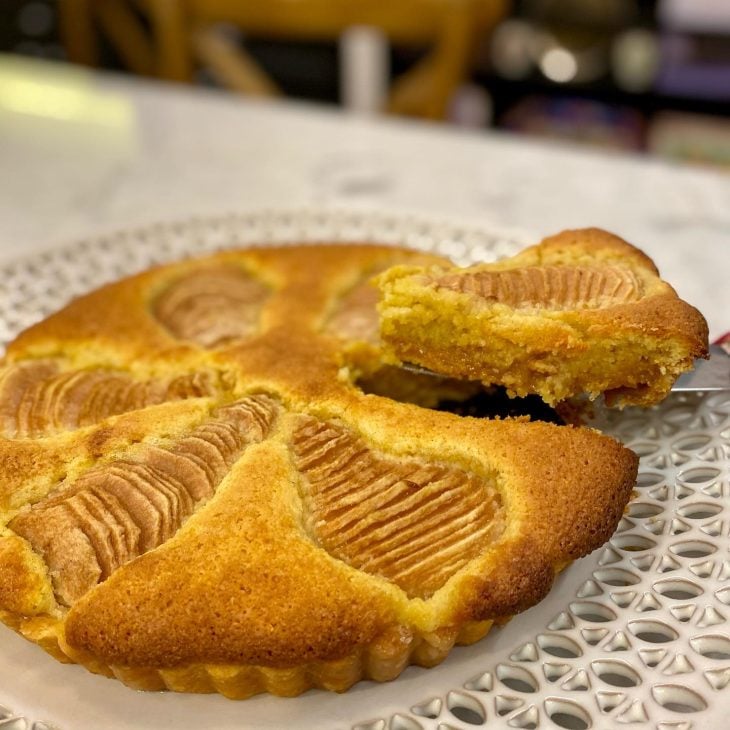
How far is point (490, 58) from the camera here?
176 inches

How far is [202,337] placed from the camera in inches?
65.9

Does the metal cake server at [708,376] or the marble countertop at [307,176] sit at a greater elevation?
the metal cake server at [708,376]

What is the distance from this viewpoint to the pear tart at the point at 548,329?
1.36 metres

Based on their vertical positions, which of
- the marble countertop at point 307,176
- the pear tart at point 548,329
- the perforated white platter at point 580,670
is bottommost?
the perforated white platter at point 580,670

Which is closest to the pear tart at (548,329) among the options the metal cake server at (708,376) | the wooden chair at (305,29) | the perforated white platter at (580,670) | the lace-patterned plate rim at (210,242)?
the metal cake server at (708,376)

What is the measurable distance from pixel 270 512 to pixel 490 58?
3.79m

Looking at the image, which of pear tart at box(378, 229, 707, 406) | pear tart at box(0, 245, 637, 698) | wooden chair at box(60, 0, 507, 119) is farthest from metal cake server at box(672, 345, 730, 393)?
wooden chair at box(60, 0, 507, 119)

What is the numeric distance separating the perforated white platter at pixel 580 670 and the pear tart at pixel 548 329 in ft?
0.66

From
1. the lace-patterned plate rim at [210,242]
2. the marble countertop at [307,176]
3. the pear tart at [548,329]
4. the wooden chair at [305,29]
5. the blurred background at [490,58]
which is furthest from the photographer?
the blurred background at [490,58]

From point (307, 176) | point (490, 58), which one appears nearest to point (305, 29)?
point (307, 176)

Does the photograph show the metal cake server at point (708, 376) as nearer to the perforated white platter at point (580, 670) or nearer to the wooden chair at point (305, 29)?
the perforated white platter at point (580, 670)

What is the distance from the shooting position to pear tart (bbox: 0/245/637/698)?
3.70 feet

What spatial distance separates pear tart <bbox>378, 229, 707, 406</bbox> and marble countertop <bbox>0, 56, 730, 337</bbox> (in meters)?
0.70

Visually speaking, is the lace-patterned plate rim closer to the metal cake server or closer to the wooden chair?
the metal cake server
